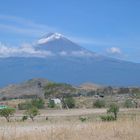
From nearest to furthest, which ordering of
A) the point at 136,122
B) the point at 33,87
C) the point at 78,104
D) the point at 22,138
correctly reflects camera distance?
1. the point at 22,138
2. the point at 136,122
3. the point at 78,104
4. the point at 33,87

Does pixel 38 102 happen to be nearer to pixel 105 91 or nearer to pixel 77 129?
pixel 105 91

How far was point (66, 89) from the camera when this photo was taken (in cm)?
16162

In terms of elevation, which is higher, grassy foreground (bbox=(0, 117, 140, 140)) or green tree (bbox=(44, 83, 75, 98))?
green tree (bbox=(44, 83, 75, 98))

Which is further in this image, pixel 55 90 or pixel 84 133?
pixel 55 90

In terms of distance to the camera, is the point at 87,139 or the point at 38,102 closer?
the point at 87,139

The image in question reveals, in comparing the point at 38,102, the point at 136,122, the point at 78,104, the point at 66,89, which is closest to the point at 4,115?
the point at 136,122

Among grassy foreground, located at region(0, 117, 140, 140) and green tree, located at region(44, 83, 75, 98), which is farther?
green tree, located at region(44, 83, 75, 98)

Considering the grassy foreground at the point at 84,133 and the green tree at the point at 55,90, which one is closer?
the grassy foreground at the point at 84,133

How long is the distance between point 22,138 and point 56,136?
3.72 ft

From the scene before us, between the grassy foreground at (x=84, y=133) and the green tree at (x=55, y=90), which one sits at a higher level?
the green tree at (x=55, y=90)

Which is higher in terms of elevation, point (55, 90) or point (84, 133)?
point (55, 90)

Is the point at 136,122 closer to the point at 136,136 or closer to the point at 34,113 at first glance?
the point at 136,136

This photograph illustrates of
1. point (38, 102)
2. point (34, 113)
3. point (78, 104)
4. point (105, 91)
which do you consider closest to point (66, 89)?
point (105, 91)

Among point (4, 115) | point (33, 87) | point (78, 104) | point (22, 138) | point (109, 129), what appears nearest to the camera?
point (22, 138)
